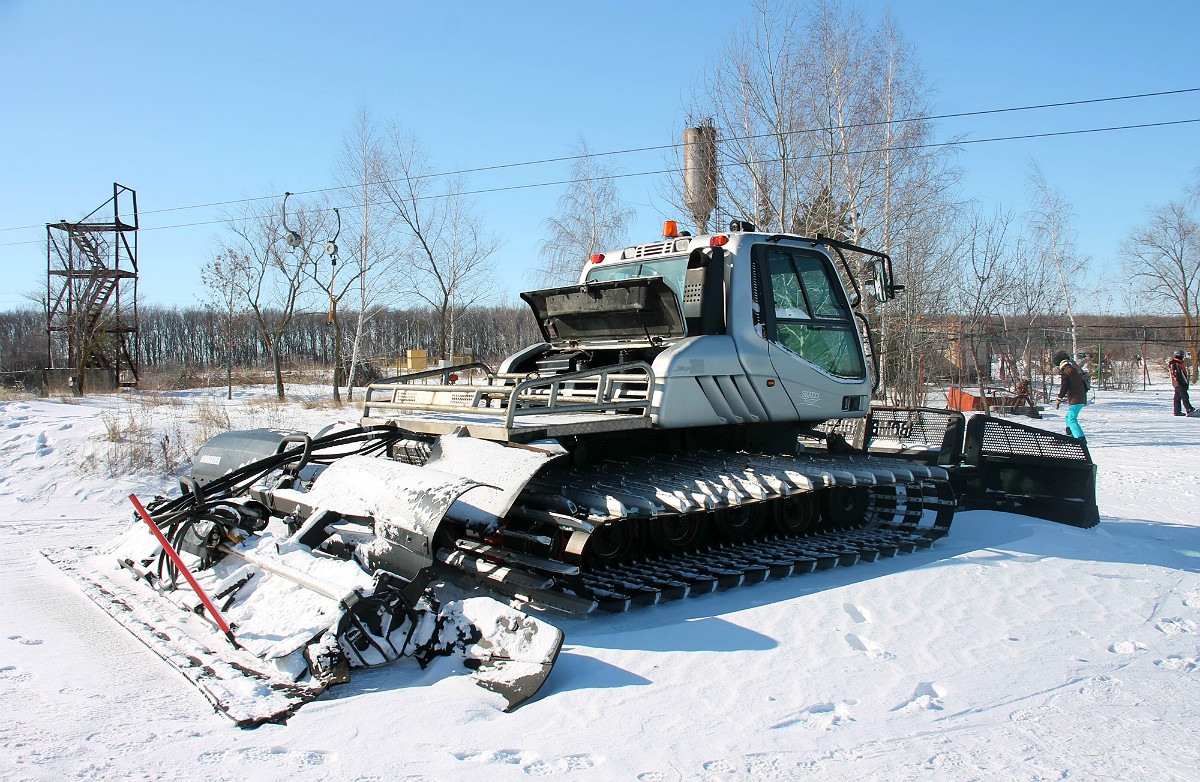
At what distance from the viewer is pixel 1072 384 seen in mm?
12555

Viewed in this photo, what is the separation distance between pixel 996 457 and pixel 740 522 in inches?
131

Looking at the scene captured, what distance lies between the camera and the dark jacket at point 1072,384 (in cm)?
1245

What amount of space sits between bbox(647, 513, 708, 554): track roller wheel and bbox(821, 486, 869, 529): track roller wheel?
1.36 meters

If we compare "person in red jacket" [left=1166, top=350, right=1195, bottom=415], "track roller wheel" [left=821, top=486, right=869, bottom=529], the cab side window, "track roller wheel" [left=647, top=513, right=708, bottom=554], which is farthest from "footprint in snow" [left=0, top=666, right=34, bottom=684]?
"person in red jacket" [left=1166, top=350, right=1195, bottom=415]

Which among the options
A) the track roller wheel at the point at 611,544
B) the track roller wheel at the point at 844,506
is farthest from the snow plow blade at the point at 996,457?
the track roller wheel at the point at 611,544

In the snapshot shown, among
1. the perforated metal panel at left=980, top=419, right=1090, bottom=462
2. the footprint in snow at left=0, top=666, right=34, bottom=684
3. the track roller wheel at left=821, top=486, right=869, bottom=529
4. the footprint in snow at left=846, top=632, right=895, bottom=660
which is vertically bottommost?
the footprint in snow at left=846, top=632, right=895, bottom=660

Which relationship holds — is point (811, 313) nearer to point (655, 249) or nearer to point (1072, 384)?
point (655, 249)

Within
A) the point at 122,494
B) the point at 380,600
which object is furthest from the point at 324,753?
the point at 122,494

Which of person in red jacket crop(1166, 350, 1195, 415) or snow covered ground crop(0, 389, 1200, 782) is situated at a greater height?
person in red jacket crop(1166, 350, 1195, 415)

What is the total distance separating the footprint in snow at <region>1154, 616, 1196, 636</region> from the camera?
4301mm

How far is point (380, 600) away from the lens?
374 centimetres

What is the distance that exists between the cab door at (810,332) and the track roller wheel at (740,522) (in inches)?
33.3

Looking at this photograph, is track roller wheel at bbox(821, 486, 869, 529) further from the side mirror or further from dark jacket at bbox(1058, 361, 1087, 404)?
dark jacket at bbox(1058, 361, 1087, 404)

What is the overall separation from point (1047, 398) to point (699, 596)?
2199 centimetres
